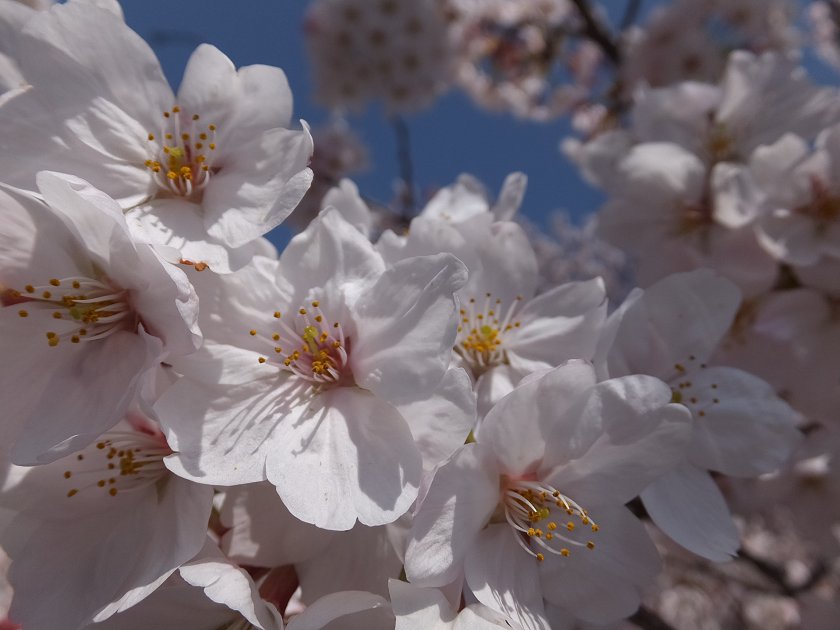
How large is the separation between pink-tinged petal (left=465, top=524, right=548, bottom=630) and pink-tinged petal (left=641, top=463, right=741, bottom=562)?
24 cm

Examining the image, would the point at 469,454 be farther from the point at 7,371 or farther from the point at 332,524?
the point at 7,371

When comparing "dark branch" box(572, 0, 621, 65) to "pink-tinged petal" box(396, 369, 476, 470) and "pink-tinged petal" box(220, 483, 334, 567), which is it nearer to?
"pink-tinged petal" box(396, 369, 476, 470)

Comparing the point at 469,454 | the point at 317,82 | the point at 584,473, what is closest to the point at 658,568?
the point at 584,473

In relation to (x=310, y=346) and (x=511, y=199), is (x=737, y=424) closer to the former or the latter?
(x=511, y=199)

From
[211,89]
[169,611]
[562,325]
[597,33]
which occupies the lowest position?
[169,611]

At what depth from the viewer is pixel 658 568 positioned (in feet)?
3.18

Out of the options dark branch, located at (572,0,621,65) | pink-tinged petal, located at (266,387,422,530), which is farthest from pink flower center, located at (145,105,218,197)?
dark branch, located at (572,0,621,65)

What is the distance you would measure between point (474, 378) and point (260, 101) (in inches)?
24.2

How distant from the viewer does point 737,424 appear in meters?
1.23

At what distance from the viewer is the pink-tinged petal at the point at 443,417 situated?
2.91ft

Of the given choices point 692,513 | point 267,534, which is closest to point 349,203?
point 267,534

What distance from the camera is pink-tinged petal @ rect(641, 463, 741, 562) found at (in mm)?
1054

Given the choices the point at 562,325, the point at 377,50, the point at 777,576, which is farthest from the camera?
the point at 377,50

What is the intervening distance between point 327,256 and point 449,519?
1.46ft
